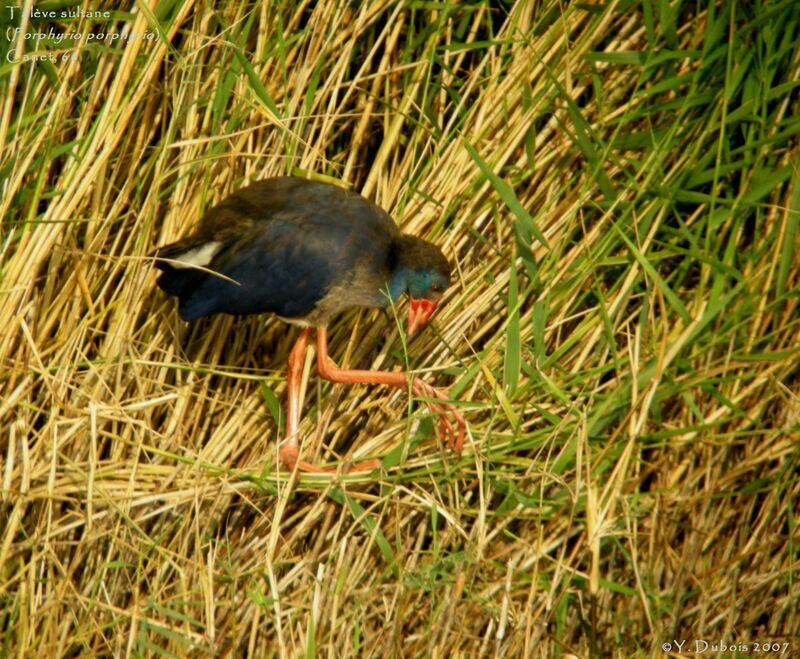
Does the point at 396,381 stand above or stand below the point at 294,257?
below

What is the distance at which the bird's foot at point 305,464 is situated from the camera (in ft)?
9.43

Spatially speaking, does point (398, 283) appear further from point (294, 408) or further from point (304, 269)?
point (294, 408)

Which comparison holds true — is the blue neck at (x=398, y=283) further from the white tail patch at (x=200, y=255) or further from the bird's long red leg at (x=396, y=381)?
the white tail patch at (x=200, y=255)

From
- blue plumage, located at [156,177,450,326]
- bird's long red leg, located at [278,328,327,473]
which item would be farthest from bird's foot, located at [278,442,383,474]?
blue plumage, located at [156,177,450,326]

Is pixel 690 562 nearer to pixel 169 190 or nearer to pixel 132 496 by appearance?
pixel 132 496

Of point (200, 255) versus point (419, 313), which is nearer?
point (200, 255)

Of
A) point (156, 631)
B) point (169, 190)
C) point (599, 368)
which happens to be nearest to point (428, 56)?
point (169, 190)

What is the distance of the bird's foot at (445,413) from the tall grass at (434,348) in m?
0.04

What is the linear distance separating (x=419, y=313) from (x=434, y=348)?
13cm

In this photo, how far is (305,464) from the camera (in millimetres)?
2900

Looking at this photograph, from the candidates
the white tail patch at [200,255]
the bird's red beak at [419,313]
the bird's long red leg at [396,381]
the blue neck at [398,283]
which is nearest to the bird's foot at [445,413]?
the bird's long red leg at [396,381]

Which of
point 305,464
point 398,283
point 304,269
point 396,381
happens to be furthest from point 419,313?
point 305,464

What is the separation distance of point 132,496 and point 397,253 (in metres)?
1.00

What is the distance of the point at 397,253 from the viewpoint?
312 centimetres
